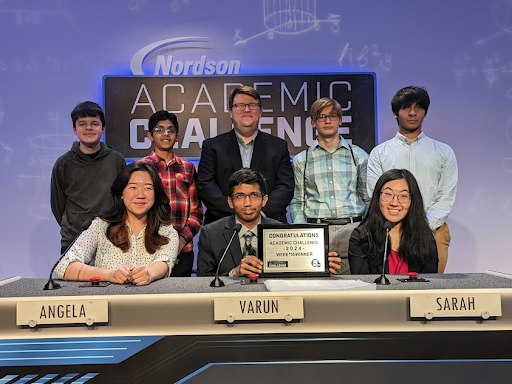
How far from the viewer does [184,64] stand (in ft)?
16.0

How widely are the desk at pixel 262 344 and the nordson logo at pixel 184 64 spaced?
10.9 ft

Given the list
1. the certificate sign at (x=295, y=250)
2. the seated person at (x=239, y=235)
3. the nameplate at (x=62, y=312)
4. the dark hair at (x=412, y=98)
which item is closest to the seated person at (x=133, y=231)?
the seated person at (x=239, y=235)

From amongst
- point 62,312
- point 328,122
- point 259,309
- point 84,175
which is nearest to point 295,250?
point 259,309

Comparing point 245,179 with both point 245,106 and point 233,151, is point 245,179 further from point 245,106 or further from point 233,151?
point 245,106

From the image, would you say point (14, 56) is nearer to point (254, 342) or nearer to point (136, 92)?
point (136, 92)

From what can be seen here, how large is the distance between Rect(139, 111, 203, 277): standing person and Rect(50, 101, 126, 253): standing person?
330 millimetres

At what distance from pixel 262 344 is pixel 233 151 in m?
2.18

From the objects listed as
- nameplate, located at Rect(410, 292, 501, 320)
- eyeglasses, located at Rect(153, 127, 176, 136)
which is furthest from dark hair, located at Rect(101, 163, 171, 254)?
nameplate, located at Rect(410, 292, 501, 320)

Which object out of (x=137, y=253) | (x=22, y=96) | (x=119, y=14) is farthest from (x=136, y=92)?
(x=137, y=253)

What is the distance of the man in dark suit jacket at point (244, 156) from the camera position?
377 centimetres

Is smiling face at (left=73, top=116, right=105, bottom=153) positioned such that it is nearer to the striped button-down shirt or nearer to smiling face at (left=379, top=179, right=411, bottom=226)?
the striped button-down shirt

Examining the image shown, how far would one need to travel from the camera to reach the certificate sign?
2271mm

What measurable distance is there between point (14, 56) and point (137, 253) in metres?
3.00

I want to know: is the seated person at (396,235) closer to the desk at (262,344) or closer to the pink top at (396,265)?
the pink top at (396,265)
